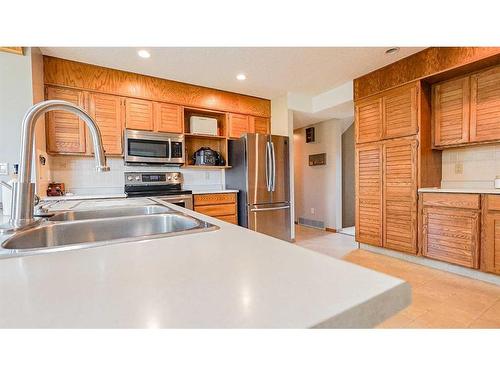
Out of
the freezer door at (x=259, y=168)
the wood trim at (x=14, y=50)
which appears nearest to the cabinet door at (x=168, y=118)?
the freezer door at (x=259, y=168)

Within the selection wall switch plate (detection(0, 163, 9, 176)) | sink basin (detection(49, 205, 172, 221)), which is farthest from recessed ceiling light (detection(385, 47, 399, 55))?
wall switch plate (detection(0, 163, 9, 176))

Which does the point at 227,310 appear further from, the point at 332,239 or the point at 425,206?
the point at 332,239

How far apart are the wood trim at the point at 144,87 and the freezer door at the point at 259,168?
73 cm

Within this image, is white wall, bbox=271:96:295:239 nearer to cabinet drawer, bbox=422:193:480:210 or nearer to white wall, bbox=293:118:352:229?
white wall, bbox=293:118:352:229

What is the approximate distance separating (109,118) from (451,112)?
3925 mm

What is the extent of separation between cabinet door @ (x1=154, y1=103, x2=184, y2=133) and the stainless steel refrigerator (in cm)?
86

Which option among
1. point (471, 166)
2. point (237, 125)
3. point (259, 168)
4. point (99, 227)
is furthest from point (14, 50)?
point (471, 166)

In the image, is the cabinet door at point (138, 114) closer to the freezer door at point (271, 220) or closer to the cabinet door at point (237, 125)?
the cabinet door at point (237, 125)

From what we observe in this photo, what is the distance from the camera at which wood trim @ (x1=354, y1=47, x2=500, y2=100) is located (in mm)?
2340

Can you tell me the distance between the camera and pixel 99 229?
1.12m

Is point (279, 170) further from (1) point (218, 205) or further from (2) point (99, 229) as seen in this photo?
(2) point (99, 229)

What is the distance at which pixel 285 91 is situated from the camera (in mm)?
3885

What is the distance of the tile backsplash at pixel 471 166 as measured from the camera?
267 centimetres
